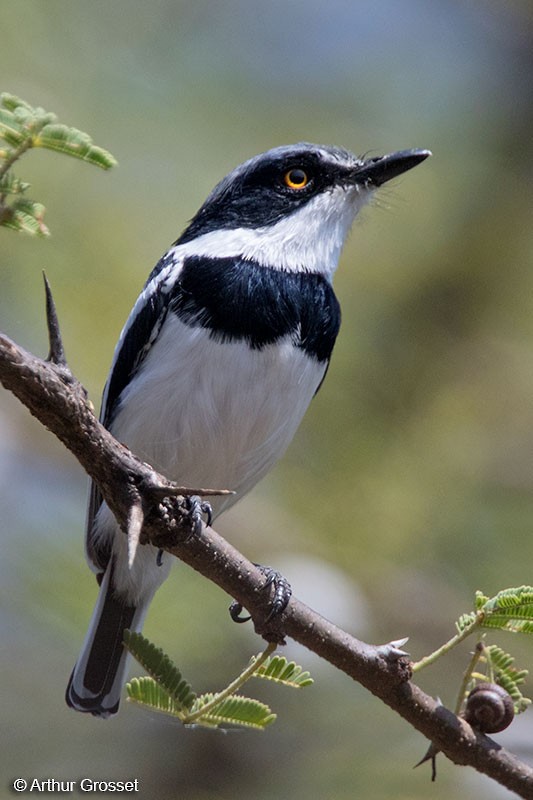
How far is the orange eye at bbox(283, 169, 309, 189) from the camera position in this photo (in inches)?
166

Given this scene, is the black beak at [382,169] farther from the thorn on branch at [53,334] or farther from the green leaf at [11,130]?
the thorn on branch at [53,334]

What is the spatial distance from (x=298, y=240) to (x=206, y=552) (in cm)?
177

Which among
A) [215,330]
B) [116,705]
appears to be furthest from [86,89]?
[116,705]

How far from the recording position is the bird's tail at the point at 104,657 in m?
4.09

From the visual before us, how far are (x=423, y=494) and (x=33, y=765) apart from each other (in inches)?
95.1

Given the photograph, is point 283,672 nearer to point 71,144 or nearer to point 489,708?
point 489,708

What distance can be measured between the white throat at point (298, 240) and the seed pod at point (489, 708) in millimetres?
1814

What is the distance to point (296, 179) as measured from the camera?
13.9ft

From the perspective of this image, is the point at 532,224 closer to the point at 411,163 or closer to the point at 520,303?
the point at 520,303

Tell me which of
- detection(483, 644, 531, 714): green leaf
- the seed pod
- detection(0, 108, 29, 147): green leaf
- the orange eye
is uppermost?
the orange eye

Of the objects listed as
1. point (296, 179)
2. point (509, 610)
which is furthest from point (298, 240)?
point (509, 610)
